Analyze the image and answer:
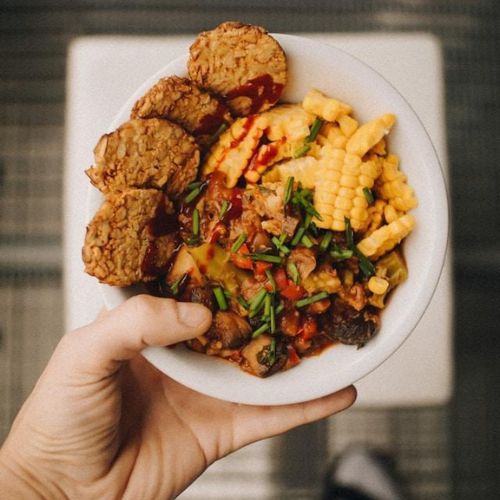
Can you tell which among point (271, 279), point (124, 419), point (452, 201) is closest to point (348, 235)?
point (271, 279)

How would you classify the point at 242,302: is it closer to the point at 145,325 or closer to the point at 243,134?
the point at 145,325

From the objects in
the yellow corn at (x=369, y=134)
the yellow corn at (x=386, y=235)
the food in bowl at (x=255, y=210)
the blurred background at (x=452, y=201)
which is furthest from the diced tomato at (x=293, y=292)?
the blurred background at (x=452, y=201)

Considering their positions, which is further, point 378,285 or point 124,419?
point 124,419

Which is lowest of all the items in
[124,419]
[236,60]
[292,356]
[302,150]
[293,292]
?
[124,419]

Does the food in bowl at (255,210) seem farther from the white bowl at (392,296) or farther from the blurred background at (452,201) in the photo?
the blurred background at (452,201)

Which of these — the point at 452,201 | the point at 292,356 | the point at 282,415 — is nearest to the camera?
the point at 292,356

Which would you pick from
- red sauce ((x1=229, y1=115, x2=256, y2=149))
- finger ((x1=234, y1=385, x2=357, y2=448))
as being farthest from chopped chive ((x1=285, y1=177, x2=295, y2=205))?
finger ((x1=234, y1=385, x2=357, y2=448))

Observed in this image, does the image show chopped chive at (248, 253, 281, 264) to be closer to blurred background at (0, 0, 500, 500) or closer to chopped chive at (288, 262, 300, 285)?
chopped chive at (288, 262, 300, 285)
